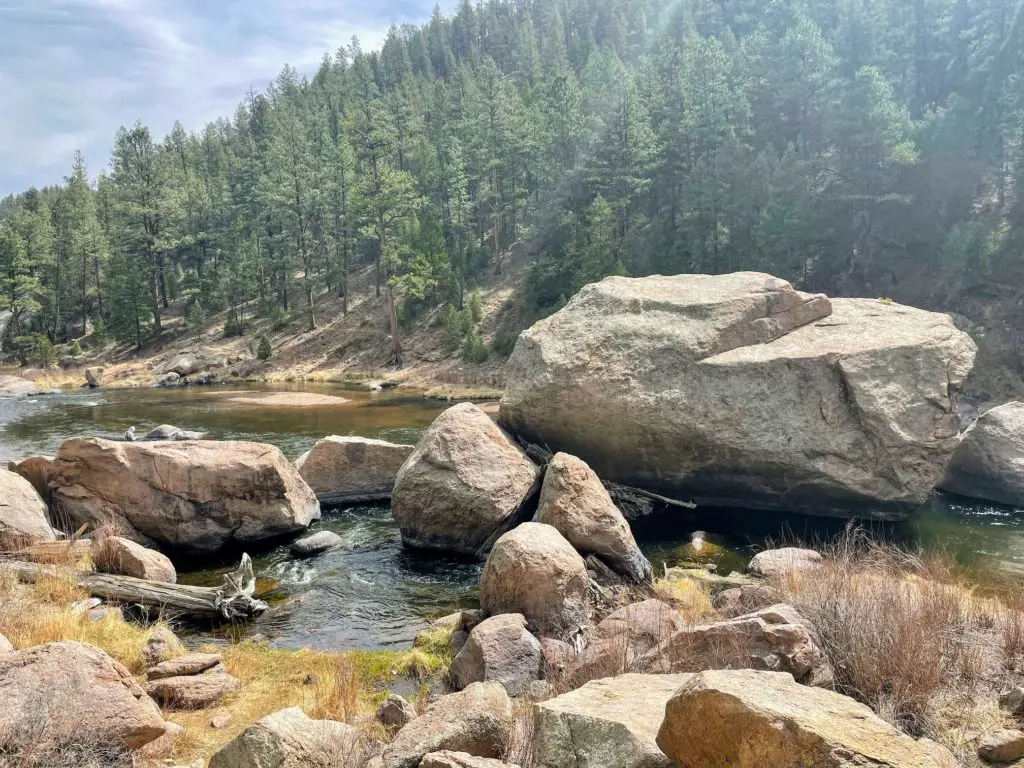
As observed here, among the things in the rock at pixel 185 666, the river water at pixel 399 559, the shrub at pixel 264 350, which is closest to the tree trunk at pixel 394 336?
the shrub at pixel 264 350

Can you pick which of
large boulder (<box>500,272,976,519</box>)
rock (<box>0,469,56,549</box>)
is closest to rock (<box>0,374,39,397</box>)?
rock (<box>0,469,56,549</box>)

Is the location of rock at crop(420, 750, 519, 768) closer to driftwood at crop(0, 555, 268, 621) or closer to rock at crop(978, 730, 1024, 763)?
rock at crop(978, 730, 1024, 763)

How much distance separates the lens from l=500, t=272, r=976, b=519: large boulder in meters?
15.3

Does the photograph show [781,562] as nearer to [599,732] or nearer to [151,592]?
[599,732]

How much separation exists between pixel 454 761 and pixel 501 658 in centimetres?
351

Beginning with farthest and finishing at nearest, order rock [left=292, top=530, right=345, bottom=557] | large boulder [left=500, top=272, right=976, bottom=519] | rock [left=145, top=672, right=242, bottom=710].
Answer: large boulder [left=500, top=272, right=976, bottom=519], rock [left=292, top=530, right=345, bottom=557], rock [left=145, top=672, right=242, bottom=710]

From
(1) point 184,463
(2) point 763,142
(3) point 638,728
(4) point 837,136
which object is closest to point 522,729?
(3) point 638,728

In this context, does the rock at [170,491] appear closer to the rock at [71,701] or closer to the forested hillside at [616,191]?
the rock at [71,701]

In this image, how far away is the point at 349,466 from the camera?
17672 mm

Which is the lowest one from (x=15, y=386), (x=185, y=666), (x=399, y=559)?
(x=399, y=559)

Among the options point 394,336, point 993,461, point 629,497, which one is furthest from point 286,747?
point 394,336

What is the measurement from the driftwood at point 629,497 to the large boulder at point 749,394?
329mm

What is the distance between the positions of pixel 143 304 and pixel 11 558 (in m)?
56.8

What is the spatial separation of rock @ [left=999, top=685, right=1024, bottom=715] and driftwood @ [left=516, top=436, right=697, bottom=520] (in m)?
10.3
